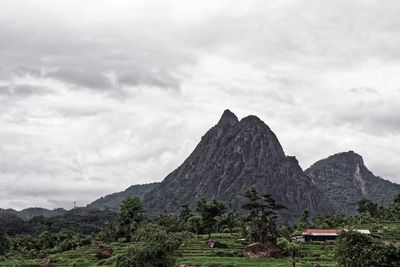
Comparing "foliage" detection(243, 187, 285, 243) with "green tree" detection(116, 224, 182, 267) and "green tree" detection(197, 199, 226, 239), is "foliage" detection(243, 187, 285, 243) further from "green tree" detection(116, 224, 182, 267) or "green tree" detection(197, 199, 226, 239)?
"green tree" detection(116, 224, 182, 267)

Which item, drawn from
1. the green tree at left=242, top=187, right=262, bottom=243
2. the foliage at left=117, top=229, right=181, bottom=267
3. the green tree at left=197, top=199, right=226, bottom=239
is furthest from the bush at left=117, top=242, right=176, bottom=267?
the green tree at left=197, top=199, right=226, bottom=239

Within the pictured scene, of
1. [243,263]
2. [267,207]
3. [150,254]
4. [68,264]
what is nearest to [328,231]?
[267,207]

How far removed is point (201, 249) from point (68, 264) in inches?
1054

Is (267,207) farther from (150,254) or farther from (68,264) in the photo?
(150,254)

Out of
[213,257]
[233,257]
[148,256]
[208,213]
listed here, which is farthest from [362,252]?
[208,213]

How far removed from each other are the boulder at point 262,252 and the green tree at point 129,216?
4700 cm

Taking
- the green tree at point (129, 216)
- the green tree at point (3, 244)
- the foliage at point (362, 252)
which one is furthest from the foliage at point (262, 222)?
the green tree at point (3, 244)

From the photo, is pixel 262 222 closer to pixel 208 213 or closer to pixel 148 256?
pixel 208 213

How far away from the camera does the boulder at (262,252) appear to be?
95.3 metres

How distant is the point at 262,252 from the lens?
95625mm

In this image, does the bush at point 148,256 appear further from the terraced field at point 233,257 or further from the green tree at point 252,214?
the green tree at point 252,214

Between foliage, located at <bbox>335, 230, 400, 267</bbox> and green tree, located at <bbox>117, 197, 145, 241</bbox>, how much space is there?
89.2m

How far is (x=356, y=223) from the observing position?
152250mm

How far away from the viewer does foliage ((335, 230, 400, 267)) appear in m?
50.5
